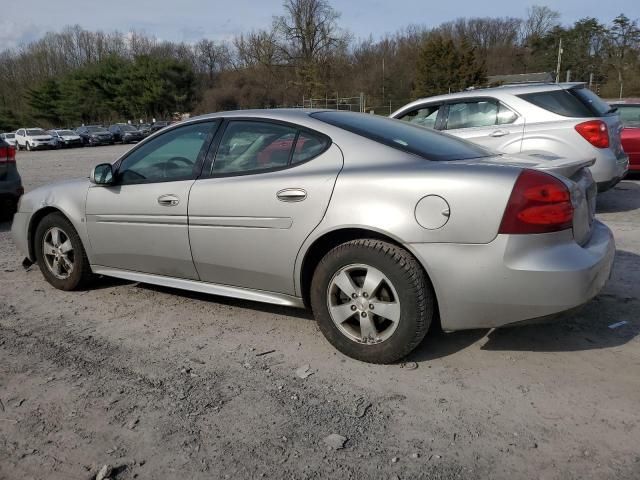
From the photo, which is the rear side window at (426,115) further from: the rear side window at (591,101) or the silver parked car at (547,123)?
the rear side window at (591,101)

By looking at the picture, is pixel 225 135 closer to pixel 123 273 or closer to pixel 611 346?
pixel 123 273

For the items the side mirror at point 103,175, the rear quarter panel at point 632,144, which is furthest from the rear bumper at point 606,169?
the side mirror at point 103,175

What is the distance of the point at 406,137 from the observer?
3.54 meters

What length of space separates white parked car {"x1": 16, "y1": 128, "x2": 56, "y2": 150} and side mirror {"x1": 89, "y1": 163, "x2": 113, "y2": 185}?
129 ft

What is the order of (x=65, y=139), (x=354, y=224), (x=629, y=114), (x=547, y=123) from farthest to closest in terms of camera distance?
(x=65, y=139)
(x=629, y=114)
(x=547, y=123)
(x=354, y=224)

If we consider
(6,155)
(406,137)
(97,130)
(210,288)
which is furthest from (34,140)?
(406,137)

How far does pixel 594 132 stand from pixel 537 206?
4.47 m


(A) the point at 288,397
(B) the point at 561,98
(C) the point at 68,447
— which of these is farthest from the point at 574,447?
(B) the point at 561,98

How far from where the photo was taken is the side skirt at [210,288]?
3553mm

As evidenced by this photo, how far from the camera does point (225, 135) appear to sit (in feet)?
12.6

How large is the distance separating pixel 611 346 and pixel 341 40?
56376 millimetres

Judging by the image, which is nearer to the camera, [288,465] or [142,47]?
[288,465]

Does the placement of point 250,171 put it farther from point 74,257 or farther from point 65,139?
point 65,139

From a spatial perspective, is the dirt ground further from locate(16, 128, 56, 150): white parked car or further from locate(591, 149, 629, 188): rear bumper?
locate(16, 128, 56, 150): white parked car
